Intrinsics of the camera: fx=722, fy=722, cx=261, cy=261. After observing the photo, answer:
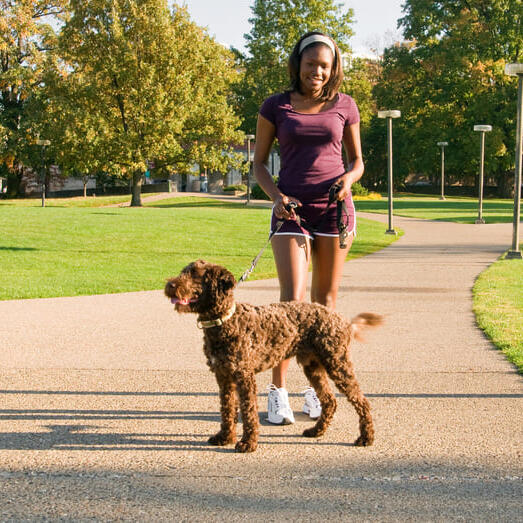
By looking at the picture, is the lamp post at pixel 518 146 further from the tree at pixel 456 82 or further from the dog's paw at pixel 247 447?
the tree at pixel 456 82

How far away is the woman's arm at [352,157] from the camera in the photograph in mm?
4379

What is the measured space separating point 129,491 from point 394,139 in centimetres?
6303

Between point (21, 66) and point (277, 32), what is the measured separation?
18.9 meters

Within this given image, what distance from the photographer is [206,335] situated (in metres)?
3.90

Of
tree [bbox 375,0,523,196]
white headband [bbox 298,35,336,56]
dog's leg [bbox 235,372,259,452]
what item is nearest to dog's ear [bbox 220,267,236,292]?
dog's leg [bbox 235,372,259,452]

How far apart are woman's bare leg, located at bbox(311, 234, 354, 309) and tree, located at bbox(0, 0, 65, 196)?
47.0m

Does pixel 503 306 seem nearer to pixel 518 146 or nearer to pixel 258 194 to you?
pixel 518 146

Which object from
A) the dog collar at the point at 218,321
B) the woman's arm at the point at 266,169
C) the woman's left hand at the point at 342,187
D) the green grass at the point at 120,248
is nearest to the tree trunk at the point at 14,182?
the green grass at the point at 120,248

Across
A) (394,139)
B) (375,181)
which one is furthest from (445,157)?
(375,181)

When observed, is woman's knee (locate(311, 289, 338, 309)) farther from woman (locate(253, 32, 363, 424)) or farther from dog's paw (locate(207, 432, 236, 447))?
dog's paw (locate(207, 432, 236, 447))

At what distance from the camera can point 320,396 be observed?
4273 millimetres

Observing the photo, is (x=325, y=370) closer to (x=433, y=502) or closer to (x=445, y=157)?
(x=433, y=502)

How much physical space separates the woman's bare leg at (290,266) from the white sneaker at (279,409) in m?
0.09

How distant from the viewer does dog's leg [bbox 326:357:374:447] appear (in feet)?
13.3
